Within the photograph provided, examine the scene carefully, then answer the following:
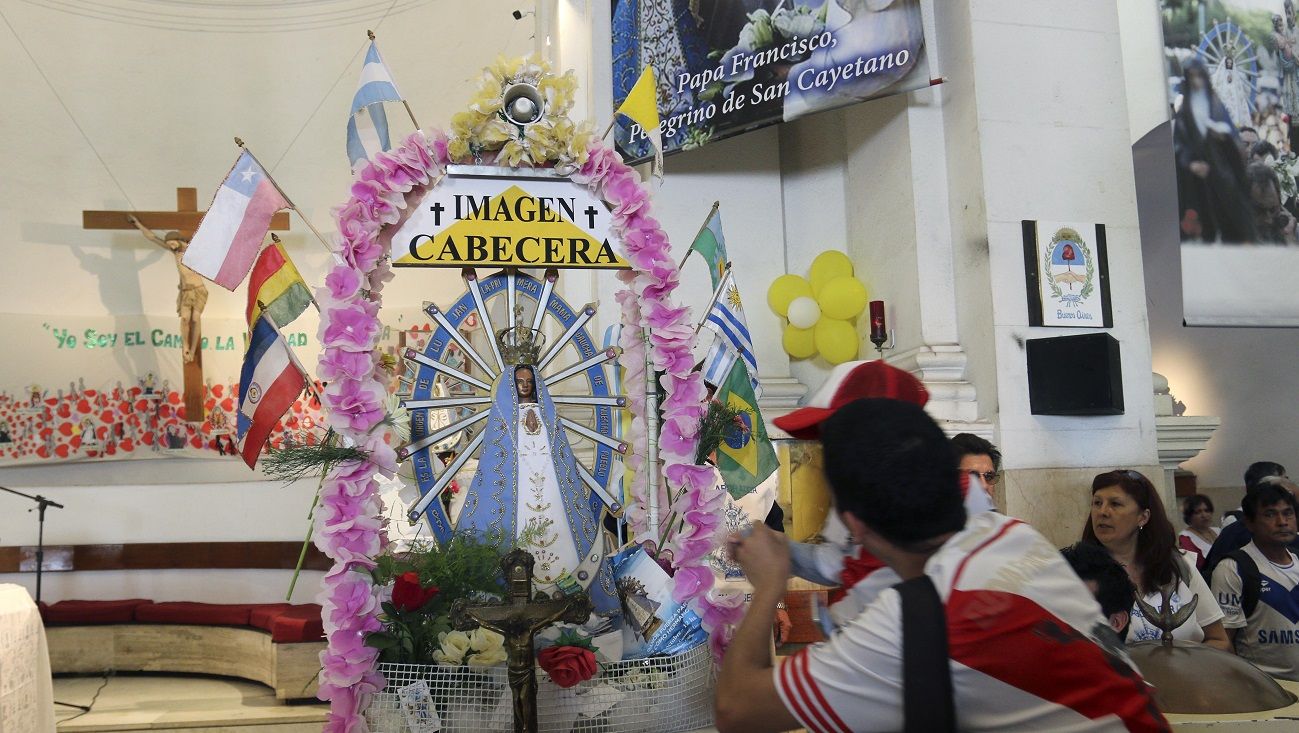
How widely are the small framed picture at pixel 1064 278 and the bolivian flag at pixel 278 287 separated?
4.05 meters

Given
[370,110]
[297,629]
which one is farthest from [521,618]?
[297,629]

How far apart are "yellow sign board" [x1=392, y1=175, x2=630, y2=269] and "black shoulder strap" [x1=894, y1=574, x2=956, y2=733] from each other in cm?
255

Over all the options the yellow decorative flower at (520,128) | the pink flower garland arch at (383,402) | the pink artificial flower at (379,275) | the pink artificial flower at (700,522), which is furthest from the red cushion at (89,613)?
the pink artificial flower at (700,522)

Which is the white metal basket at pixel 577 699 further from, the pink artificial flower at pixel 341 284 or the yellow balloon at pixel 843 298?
the yellow balloon at pixel 843 298

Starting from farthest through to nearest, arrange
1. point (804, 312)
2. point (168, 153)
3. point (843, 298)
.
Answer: point (168, 153) → point (804, 312) → point (843, 298)

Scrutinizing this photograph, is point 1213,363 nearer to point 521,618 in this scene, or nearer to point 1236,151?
point 1236,151

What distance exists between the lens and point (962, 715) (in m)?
1.42

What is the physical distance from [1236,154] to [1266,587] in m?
4.03

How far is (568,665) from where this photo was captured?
2.97m

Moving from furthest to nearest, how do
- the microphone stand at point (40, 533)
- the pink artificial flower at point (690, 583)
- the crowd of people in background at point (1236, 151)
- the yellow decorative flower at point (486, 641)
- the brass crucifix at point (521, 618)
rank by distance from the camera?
the crowd of people in background at point (1236, 151), the microphone stand at point (40, 533), the pink artificial flower at point (690, 583), the yellow decorative flower at point (486, 641), the brass crucifix at point (521, 618)

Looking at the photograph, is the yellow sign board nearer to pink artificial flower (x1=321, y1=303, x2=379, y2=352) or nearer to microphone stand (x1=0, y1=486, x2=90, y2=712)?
pink artificial flower (x1=321, y1=303, x2=379, y2=352)

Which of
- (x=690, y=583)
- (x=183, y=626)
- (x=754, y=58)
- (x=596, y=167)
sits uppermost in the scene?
(x=754, y=58)

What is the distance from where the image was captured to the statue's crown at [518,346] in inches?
152

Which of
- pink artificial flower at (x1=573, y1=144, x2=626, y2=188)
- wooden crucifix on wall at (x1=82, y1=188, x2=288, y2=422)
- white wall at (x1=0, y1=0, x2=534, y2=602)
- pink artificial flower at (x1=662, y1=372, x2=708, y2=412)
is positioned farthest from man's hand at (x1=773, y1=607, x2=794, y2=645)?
wooden crucifix on wall at (x1=82, y1=188, x2=288, y2=422)
